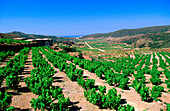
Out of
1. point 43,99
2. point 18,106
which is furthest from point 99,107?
point 18,106

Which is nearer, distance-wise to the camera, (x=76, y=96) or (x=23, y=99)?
(x=23, y=99)

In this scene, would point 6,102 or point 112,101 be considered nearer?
point 6,102

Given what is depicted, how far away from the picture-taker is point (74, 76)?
47.4 ft

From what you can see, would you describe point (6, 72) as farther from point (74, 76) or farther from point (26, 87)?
point (74, 76)

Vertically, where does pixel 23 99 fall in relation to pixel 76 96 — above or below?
above

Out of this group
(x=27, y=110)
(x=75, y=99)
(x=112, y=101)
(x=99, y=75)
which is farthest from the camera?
(x=99, y=75)

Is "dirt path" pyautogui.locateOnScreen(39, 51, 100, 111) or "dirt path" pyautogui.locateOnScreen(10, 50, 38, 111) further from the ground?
"dirt path" pyautogui.locateOnScreen(10, 50, 38, 111)

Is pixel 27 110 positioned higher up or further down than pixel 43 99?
further down

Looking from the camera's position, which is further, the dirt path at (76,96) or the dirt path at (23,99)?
the dirt path at (76,96)

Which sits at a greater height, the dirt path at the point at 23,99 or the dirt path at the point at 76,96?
the dirt path at the point at 23,99

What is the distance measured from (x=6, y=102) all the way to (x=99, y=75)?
38.5ft

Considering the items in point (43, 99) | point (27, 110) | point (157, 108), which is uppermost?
point (43, 99)

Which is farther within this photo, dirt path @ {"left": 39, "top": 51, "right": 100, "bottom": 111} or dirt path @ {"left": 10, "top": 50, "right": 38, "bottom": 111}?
dirt path @ {"left": 39, "top": 51, "right": 100, "bottom": 111}

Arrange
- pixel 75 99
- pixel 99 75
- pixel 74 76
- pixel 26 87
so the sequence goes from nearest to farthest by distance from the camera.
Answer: pixel 75 99 → pixel 26 87 → pixel 74 76 → pixel 99 75
